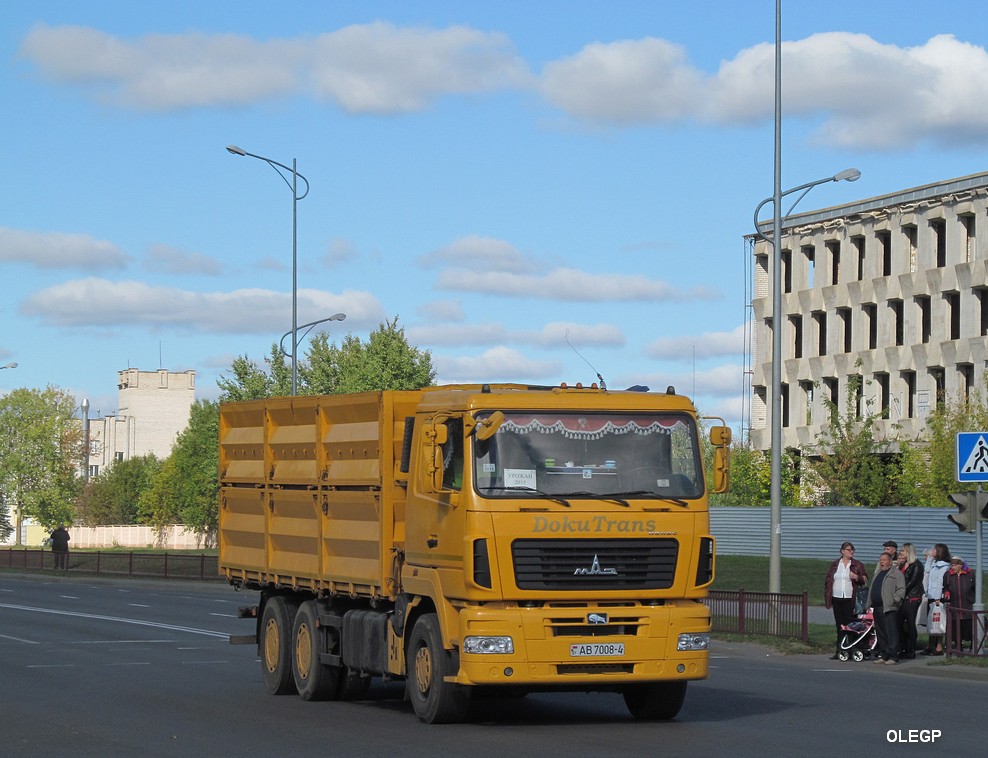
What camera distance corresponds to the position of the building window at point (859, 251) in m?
77.4

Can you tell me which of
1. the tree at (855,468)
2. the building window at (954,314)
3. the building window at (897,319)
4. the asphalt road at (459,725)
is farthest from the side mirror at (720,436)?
the building window at (897,319)

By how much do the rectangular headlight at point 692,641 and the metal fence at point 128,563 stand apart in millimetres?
33646

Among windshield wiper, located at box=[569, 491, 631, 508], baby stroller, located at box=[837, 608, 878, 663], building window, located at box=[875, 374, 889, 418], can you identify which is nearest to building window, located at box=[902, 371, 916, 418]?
building window, located at box=[875, 374, 889, 418]

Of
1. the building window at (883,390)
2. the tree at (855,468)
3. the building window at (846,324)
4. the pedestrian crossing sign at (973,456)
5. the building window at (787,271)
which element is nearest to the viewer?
the pedestrian crossing sign at (973,456)

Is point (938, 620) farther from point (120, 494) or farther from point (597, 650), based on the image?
point (120, 494)

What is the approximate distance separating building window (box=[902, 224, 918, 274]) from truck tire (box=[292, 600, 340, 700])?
199 feet

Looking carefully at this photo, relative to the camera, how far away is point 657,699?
50.2 ft

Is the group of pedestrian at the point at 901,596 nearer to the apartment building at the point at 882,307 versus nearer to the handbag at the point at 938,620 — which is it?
the handbag at the point at 938,620

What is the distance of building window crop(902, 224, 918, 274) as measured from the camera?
74.1 m

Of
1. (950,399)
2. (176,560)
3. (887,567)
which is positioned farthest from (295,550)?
(950,399)

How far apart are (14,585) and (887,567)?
37587mm

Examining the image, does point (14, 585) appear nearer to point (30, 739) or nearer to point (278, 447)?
point (278, 447)

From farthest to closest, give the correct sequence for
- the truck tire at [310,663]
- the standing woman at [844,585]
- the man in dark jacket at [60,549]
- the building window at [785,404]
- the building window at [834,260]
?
the building window at [785,404]
the building window at [834,260]
the man in dark jacket at [60,549]
the standing woman at [844,585]
the truck tire at [310,663]

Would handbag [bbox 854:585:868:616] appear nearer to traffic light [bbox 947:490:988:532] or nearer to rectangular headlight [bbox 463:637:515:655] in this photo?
traffic light [bbox 947:490:988:532]
